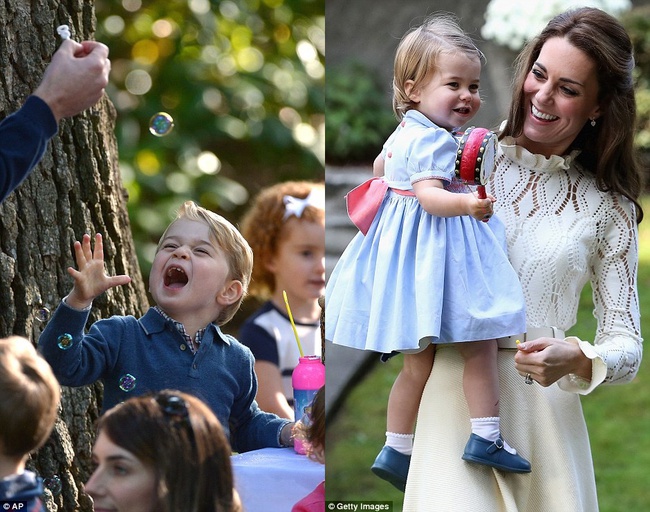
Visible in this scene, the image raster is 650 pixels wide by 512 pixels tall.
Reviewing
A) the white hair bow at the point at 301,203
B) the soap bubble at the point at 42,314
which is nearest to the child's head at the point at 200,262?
the soap bubble at the point at 42,314

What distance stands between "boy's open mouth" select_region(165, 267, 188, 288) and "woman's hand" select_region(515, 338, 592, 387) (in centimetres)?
62

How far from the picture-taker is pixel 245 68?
6031 millimetres

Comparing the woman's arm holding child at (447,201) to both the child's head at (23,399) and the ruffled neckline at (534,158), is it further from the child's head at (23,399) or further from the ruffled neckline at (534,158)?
the child's head at (23,399)

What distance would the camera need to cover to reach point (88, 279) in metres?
1.99

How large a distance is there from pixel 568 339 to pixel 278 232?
150 centimetres

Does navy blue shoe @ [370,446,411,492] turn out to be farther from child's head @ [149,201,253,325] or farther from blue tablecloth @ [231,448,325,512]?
child's head @ [149,201,253,325]

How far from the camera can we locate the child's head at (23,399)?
5.78ft

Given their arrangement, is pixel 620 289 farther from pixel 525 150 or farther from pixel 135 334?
pixel 135 334

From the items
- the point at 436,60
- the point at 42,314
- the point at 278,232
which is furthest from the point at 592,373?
the point at 278,232

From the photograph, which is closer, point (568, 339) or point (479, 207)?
point (479, 207)

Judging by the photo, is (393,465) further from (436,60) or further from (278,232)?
(278,232)

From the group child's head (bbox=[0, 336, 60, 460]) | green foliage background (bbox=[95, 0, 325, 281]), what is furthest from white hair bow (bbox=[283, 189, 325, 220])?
green foliage background (bbox=[95, 0, 325, 281])

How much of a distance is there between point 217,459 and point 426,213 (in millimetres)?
552

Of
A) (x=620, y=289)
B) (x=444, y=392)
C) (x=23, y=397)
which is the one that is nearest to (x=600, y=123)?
(x=620, y=289)
